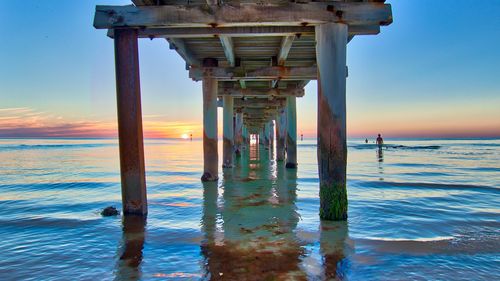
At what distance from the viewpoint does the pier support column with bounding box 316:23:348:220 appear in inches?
211

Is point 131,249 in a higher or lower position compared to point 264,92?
lower

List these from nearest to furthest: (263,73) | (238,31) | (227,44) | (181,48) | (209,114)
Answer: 1. (238,31)
2. (227,44)
3. (181,48)
4. (263,73)
5. (209,114)

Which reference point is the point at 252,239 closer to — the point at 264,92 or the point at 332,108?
the point at 332,108

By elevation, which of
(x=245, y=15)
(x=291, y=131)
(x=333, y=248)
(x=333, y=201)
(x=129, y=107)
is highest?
(x=245, y=15)

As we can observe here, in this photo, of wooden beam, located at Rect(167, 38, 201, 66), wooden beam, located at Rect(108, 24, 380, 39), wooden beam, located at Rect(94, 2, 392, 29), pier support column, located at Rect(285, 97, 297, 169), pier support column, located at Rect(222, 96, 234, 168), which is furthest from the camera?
pier support column, located at Rect(222, 96, 234, 168)

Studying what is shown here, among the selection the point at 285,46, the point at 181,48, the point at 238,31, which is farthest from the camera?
the point at 181,48

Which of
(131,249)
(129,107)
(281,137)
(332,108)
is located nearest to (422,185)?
(332,108)

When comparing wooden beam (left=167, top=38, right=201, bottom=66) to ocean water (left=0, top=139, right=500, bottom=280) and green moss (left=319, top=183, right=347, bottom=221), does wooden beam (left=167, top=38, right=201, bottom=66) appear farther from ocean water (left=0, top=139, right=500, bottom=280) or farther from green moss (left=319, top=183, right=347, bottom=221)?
green moss (left=319, top=183, right=347, bottom=221)

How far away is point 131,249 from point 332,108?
3636 mm

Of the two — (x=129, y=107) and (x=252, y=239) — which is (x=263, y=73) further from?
(x=252, y=239)

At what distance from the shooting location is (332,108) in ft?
17.6

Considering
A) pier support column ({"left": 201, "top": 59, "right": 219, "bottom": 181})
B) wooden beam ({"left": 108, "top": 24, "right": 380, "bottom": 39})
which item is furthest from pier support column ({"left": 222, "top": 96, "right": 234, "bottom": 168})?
wooden beam ({"left": 108, "top": 24, "right": 380, "bottom": 39})

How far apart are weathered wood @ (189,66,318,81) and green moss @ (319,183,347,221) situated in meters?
5.58

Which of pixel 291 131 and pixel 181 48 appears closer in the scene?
pixel 181 48
